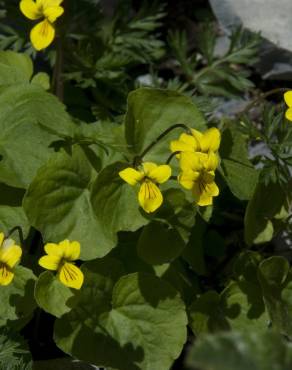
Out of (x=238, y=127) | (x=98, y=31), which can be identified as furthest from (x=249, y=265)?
(x=98, y=31)

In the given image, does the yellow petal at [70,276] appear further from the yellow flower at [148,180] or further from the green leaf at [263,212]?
the green leaf at [263,212]

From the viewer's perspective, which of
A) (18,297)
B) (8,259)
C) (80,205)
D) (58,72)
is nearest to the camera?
(8,259)

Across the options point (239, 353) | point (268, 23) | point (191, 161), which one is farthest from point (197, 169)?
point (268, 23)

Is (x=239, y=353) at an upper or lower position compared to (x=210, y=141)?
upper

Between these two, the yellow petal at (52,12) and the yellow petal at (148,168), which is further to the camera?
the yellow petal at (52,12)

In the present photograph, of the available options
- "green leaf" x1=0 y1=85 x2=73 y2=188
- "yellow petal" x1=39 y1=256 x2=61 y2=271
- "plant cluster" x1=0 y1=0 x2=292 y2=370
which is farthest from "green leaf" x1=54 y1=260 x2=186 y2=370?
"green leaf" x1=0 y1=85 x2=73 y2=188

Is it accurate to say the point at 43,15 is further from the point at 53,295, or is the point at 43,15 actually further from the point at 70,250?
the point at 53,295

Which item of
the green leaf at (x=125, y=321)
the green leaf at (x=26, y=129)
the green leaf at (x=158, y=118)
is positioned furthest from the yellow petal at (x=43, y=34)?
the green leaf at (x=125, y=321)
